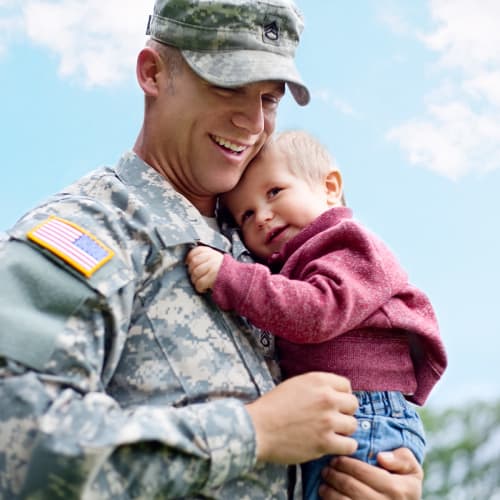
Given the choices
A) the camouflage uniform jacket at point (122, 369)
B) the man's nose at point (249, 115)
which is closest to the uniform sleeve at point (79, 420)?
the camouflage uniform jacket at point (122, 369)

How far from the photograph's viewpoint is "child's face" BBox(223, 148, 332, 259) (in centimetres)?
284

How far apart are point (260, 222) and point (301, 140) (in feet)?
1.24

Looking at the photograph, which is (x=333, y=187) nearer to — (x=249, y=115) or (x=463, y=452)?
(x=249, y=115)

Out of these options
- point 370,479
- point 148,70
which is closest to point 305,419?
point 370,479

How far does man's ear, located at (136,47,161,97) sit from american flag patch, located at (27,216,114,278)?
76cm

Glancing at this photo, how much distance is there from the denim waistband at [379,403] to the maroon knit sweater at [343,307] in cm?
3

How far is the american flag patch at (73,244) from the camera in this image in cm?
219

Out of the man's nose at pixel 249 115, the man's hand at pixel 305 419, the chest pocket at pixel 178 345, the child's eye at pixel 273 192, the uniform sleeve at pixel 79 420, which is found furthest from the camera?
the child's eye at pixel 273 192

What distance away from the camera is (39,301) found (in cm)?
213

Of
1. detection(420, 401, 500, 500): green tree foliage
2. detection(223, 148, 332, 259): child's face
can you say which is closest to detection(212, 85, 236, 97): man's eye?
detection(223, 148, 332, 259): child's face

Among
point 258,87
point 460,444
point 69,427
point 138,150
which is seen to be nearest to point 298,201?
point 258,87

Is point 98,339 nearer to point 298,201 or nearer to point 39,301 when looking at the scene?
point 39,301

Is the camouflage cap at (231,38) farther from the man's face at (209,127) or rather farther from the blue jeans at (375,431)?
the blue jeans at (375,431)

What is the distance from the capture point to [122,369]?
2320 millimetres
